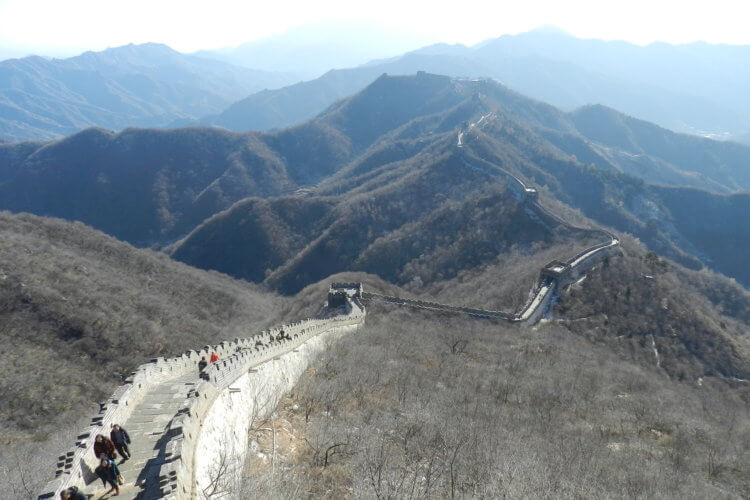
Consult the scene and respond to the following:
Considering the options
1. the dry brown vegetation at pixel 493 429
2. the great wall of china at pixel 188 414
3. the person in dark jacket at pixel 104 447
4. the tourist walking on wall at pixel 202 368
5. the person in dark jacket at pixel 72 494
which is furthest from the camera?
the tourist walking on wall at pixel 202 368

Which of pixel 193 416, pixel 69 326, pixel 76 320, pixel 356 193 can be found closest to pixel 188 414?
pixel 193 416

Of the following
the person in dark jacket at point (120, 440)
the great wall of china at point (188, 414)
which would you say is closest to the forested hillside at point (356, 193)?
the great wall of china at point (188, 414)

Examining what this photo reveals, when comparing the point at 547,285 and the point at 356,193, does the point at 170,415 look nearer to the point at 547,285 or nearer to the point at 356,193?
the point at 547,285

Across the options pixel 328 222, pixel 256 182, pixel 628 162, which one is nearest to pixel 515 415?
pixel 328 222

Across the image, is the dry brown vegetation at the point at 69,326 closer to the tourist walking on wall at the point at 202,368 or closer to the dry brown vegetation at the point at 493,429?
the tourist walking on wall at the point at 202,368

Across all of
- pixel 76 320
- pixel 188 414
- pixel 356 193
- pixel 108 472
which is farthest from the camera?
pixel 356 193

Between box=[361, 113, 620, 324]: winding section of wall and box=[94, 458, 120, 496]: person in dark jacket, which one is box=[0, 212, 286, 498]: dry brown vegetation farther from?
box=[361, 113, 620, 324]: winding section of wall
